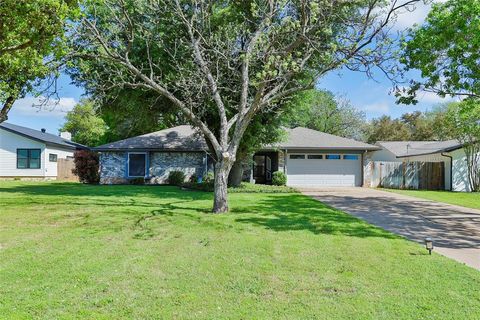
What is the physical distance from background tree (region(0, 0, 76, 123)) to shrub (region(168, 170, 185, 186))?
49.0 feet

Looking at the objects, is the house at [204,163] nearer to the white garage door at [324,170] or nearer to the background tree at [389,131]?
the white garage door at [324,170]

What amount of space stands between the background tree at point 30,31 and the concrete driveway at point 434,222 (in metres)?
8.18

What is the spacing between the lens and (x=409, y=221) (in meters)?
9.83

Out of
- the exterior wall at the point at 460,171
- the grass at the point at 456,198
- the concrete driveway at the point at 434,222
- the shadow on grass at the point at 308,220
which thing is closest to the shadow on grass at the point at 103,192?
the shadow on grass at the point at 308,220

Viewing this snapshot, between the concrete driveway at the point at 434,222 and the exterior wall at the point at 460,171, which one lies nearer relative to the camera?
the concrete driveway at the point at 434,222

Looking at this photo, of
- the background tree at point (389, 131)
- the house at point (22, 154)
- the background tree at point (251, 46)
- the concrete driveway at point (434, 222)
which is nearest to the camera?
the concrete driveway at point (434, 222)

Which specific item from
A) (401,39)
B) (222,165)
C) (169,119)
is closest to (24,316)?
(222,165)

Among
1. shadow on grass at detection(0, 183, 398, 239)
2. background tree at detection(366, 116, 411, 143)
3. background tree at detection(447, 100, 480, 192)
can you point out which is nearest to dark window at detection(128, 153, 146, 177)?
shadow on grass at detection(0, 183, 398, 239)

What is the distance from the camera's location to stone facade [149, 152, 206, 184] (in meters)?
23.3

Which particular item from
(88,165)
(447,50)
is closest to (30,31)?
(447,50)

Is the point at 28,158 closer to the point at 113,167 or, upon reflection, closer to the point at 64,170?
the point at 64,170

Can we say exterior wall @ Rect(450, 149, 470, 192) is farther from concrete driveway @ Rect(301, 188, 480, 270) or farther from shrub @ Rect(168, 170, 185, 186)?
shrub @ Rect(168, 170, 185, 186)

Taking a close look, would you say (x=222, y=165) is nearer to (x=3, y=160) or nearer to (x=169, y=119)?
(x=169, y=119)

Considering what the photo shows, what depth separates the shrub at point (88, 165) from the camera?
23562 millimetres
